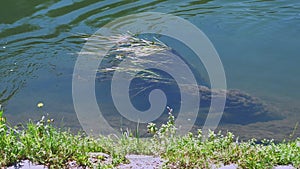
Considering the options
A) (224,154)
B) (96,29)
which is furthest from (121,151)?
(96,29)

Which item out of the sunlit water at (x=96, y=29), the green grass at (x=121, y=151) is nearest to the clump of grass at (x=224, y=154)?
the green grass at (x=121, y=151)

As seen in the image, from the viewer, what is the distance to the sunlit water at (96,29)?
6.31 meters

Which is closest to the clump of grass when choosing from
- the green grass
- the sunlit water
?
the green grass

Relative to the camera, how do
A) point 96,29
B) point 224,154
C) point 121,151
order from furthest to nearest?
point 96,29 < point 121,151 < point 224,154

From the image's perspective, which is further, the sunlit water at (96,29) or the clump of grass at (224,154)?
the sunlit water at (96,29)

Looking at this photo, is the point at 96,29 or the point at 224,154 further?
the point at 96,29

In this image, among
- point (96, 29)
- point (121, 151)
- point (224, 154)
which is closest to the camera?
point (224, 154)

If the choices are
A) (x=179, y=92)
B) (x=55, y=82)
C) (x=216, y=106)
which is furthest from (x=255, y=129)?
(x=55, y=82)

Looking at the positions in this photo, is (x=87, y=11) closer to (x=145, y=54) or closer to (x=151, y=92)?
(x=145, y=54)

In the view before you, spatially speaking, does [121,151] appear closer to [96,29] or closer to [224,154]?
[224,154]

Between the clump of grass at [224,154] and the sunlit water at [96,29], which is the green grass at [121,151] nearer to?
the clump of grass at [224,154]

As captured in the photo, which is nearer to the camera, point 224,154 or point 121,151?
point 224,154

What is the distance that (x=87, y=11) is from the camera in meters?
8.64

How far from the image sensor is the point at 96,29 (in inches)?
318
